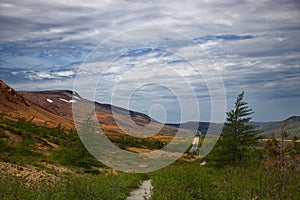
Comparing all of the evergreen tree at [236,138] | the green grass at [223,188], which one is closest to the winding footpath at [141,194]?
the green grass at [223,188]

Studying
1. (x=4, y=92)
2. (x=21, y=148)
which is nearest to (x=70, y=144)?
(x=21, y=148)

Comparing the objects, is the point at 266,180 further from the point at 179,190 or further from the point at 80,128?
the point at 80,128

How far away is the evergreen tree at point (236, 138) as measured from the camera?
88.6ft

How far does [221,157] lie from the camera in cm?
2750

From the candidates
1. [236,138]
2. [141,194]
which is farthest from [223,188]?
[236,138]

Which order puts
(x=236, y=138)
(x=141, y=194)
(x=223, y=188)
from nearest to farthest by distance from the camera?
(x=223, y=188)
(x=141, y=194)
(x=236, y=138)

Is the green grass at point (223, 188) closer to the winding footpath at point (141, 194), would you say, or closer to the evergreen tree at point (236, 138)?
the winding footpath at point (141, 194)

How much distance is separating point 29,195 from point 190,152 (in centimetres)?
5457

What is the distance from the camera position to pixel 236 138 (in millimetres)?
27516

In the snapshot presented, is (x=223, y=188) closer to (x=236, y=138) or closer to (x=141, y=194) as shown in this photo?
(x=141, y=194)

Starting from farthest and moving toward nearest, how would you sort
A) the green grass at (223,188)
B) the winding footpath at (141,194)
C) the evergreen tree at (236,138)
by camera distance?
the evergreen tree at (236,138) < the winding footpath at (141,194) < the green grass at (223,188)

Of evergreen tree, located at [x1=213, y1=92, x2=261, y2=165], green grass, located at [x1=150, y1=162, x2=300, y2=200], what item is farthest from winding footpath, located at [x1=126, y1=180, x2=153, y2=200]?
evergreen tree, located at [x1=213, y1=92, x2=261, y2=165]

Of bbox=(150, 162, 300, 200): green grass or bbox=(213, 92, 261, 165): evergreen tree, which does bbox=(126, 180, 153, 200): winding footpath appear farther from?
bbox=(213, 92, 261, 165): evergreen tree

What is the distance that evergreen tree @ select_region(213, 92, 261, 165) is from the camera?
27.0 metres
